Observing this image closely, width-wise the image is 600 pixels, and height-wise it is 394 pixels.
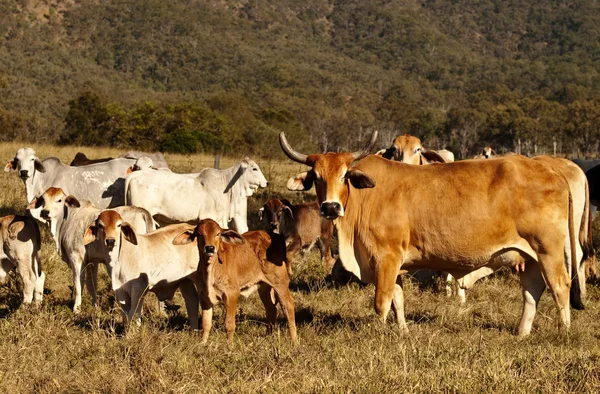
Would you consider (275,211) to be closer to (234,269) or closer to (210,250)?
(234,269)

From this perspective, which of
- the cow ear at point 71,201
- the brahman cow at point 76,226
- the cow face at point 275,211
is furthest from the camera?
the cow face at point 275,211

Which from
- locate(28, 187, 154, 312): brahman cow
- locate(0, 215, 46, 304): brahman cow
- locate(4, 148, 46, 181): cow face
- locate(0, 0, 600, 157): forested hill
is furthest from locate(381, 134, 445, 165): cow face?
locate(0, 0, 600, 157): forested hill

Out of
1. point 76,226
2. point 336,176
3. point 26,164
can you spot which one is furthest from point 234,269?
point 26,164

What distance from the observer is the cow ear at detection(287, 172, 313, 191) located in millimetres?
7293

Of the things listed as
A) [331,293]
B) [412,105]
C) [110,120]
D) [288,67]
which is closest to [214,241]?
[331,293]

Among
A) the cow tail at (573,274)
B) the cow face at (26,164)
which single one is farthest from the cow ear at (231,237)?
the cow face at (26,164)

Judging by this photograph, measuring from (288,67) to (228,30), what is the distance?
2379 cm

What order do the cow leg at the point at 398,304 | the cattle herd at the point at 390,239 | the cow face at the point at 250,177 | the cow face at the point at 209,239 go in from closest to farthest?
the cow face at the point at 209,239 → the cattle herd at the point at 390,239 → the cow leg at the point at 398,304 → the cow face at the point at 250,177

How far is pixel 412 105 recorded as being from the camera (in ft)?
301

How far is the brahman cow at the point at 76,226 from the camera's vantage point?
28.2 ft

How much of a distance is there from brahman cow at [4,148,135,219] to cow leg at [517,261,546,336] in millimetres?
6990

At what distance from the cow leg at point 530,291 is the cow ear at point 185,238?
9.75 feet

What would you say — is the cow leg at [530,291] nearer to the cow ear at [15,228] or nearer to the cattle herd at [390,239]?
the cattle herd at [390,239]

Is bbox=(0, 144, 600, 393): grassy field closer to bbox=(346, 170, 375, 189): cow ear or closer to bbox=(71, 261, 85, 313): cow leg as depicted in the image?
bbox=(71, 261, 85, 313): cow leg
